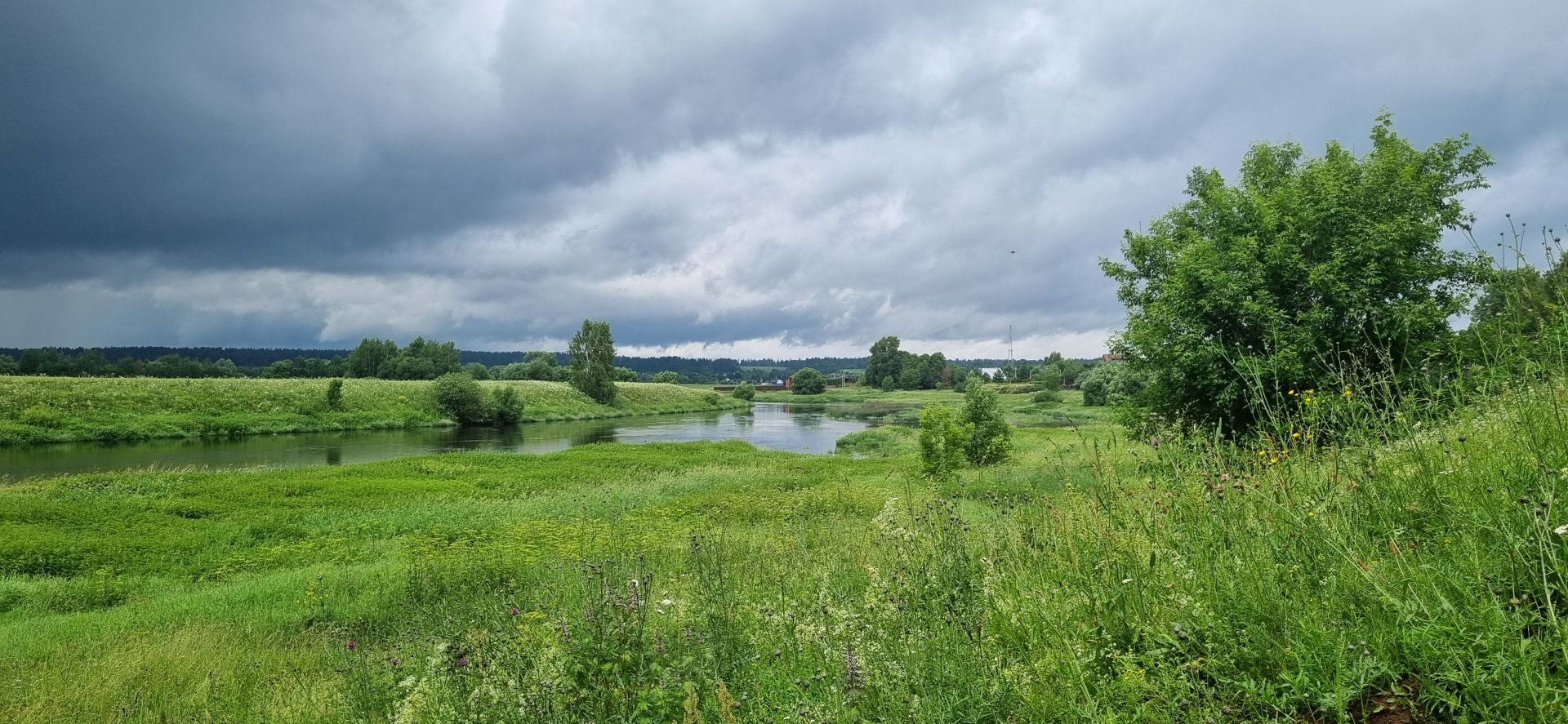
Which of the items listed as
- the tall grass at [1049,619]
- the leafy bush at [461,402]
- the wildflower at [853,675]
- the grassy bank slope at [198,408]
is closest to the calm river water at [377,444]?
the grassy bank slope at [198,408]

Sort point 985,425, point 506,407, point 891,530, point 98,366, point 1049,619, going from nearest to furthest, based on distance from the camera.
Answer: point 1049,619 < point 891,530 < point 985,425 < point 506,407 < point 98,366

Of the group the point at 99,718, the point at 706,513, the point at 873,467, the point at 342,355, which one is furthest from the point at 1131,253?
the point at 342,355

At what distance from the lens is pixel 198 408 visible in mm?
56875

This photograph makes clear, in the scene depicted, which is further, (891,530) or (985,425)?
(985,425)

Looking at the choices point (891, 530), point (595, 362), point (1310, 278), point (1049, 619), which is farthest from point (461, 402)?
point (1049, 619)

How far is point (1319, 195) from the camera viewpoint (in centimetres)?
1888

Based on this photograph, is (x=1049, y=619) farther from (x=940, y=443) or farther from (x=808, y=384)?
(x=808, y=384)

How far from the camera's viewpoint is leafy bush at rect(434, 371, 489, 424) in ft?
233

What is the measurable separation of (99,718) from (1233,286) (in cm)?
2188

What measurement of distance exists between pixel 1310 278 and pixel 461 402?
234 feet

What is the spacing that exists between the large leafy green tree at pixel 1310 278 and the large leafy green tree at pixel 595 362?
84.9m

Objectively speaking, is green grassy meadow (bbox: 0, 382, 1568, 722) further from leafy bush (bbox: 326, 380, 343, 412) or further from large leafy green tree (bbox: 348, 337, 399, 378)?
large leafy green tree (bbox: 348, 337, 399, 378)

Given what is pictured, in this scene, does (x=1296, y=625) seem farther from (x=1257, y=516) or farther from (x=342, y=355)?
(x=342, y=355)

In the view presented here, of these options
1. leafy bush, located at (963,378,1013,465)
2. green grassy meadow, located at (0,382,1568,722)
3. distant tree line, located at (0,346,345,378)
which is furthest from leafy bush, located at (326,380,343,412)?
green grassy meadow, located at (0,382,1568,722)
